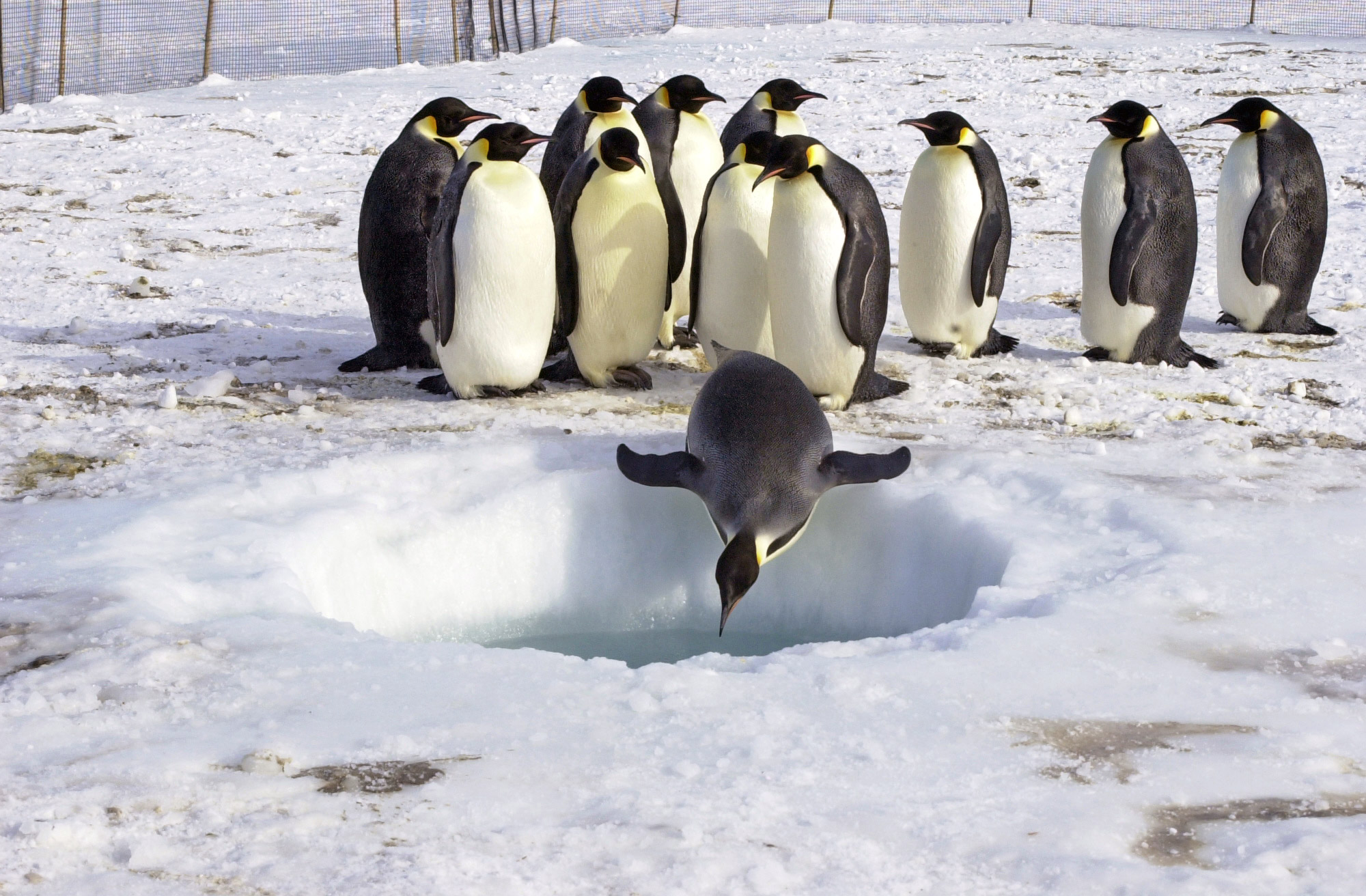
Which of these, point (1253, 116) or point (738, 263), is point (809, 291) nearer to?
point (738, 263)

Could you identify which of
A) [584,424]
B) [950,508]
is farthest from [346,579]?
[950,508]

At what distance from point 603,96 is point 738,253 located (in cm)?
103

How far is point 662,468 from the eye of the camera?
10.5 ft

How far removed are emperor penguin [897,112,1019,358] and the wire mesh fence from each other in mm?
9471

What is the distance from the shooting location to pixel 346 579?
2996mm

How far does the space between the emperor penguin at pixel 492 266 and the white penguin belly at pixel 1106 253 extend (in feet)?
6.82

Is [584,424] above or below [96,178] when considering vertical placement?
below

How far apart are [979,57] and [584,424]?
35.7 ft

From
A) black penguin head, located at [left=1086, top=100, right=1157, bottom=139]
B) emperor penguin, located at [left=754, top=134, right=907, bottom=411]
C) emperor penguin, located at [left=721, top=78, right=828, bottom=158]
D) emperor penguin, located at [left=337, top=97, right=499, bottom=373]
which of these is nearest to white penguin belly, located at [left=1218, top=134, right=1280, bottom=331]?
black penguin head, located at [left=1086, top=100, right=1157, bottom=139]

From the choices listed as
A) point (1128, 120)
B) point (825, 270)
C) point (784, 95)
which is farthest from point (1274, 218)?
point (825, 270)

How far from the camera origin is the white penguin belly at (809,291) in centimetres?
416

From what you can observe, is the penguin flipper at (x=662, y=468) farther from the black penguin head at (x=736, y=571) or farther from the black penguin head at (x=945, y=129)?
the black penguin head at (x=945, y=129)

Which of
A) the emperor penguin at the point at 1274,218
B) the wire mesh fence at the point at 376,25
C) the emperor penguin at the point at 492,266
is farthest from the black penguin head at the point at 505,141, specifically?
the wire mesh fence at the point at 376,25

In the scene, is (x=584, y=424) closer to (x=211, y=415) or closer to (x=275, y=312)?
(x=211, y=415)
